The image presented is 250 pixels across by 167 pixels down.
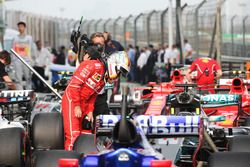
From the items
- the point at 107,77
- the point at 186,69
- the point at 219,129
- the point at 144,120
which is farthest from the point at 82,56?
the point at 186,69

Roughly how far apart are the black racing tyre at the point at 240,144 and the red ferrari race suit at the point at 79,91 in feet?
5.63

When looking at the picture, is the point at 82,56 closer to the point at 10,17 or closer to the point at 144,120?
the point at 144,120

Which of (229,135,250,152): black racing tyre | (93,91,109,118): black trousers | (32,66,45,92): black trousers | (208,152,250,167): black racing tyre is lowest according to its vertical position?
(208,152,250,167): black racing tyre

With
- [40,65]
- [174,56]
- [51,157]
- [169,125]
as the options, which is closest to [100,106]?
[169,125]

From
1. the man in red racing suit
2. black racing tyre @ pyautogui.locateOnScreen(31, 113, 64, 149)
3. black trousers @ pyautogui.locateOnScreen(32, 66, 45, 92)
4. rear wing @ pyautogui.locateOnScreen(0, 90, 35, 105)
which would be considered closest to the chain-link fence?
black trousers @ pyautogui.locateOnScreen(32, 66, 45, 92)

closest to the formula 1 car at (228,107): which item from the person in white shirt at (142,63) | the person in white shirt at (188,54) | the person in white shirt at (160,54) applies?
the person in white shirt at (188,54)

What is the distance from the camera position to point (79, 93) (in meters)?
9.20

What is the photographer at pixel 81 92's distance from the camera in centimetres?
919

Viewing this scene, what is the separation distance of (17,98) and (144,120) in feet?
10.4

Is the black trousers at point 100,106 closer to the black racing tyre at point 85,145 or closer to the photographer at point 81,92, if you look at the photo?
the photographer at point 81,92

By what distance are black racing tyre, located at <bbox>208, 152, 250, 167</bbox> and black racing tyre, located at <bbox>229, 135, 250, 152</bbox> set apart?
803 millimetres

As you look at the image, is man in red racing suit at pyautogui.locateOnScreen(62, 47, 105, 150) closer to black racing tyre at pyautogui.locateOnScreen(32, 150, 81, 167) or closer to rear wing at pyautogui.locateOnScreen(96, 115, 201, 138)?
rear wing at pyautogui.locateOnScreen(96, 115, 201, 138)

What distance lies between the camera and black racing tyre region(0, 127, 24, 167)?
26.9ft

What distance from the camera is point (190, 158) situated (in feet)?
27.8
